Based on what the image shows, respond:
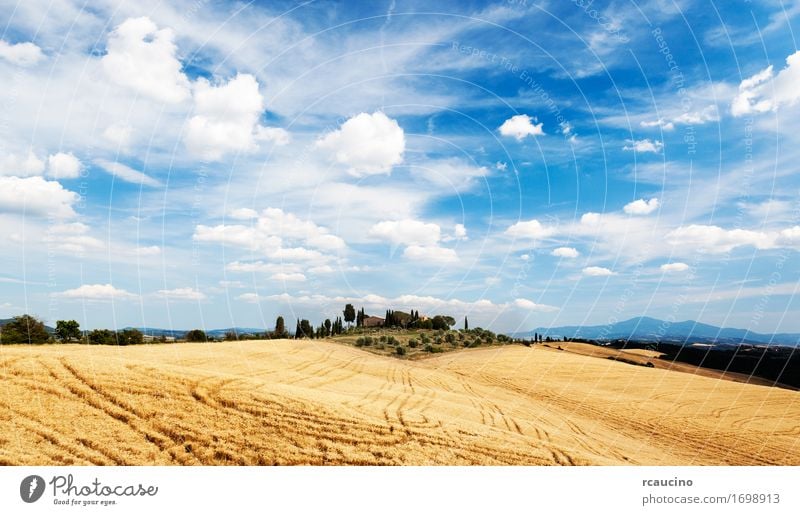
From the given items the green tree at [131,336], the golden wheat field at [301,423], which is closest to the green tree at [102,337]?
the green tree at [131,336]

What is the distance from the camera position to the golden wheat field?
13172mm

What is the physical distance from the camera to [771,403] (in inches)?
1340

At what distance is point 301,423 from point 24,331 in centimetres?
4268

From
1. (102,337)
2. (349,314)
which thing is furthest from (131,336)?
(349,314)

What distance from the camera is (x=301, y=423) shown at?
48.2ft

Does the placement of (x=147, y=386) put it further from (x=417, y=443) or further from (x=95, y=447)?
(x=417, y=443)

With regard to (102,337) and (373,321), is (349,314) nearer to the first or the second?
(373,321)

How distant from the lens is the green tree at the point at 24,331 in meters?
42.1

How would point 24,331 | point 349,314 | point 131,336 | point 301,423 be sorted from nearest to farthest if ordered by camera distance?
point 301,423 → point 24,331 → point 131,336 → point 349,314
